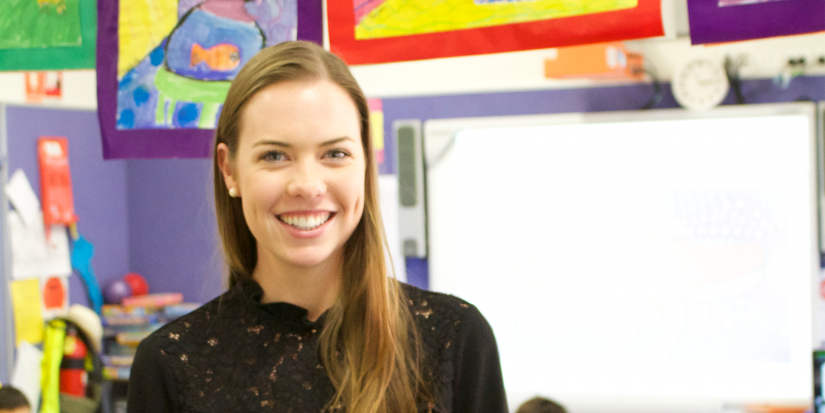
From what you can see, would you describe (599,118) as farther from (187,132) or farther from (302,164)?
(302,164)

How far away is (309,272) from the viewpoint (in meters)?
0.77

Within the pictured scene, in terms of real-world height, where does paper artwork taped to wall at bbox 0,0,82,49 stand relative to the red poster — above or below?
above

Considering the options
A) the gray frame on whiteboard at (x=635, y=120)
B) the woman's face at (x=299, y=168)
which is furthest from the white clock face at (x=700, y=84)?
the woman's face at (x=299, y=168)

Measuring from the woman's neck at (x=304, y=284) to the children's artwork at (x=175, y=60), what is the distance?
432 millimetres

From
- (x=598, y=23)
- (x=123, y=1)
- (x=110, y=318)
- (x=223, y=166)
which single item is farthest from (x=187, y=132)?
(x=110, y=318)

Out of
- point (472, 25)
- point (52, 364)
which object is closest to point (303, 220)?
point (472, 25)

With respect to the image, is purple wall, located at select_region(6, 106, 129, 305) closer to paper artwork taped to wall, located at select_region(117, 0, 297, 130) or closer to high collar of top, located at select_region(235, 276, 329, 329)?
paper artwork taped to wall, located at select_region(117, 0, 297, 130)

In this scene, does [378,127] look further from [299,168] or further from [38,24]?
[299,168]

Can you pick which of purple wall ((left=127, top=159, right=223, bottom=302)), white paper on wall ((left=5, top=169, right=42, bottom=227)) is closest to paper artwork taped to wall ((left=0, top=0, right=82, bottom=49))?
white paper on wall ((left=5, top=169, right=42, bottom=227))

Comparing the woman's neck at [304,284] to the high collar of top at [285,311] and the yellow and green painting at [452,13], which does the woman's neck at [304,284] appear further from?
the yellow and green painting at [452,13]

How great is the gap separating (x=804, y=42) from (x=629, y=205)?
0.78 m

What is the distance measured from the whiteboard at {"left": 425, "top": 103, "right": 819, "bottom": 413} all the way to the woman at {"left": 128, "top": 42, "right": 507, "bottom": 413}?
120 centimetres

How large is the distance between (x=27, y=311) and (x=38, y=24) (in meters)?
1.39

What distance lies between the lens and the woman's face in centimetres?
70
